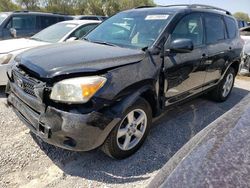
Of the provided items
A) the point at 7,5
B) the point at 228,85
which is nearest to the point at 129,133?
the point at 228,85

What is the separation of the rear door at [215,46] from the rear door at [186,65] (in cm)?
19

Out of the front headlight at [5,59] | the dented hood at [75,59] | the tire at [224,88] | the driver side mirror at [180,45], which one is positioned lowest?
the tire at [224,88]

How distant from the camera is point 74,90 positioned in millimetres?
2662

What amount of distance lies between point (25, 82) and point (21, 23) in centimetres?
627

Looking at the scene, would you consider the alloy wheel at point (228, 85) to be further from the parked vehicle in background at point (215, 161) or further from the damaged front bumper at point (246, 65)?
the parked vehicle in background at point (215, 161)

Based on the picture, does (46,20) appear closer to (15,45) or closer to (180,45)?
(15,45)

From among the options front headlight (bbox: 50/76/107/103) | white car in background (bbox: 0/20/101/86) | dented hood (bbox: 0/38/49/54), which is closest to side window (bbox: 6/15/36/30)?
white car in background (bbox: 0/20/101/86)

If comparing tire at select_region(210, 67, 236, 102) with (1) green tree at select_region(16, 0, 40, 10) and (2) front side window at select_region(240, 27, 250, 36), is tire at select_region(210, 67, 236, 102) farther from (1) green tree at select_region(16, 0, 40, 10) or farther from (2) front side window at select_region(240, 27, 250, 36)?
(1) green tree at select_region(16, 0, 40, 10)

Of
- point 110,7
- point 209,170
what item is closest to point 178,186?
point 209,170

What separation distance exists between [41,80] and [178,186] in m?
1.89

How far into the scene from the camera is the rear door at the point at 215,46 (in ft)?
14.8

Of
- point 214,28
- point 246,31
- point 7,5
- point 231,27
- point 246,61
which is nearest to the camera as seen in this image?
point 214,28

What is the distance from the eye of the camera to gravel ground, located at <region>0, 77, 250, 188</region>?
9.30 feet

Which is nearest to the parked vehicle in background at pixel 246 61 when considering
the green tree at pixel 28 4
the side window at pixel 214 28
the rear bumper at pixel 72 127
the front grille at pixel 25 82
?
the side window at pixel 214 28
